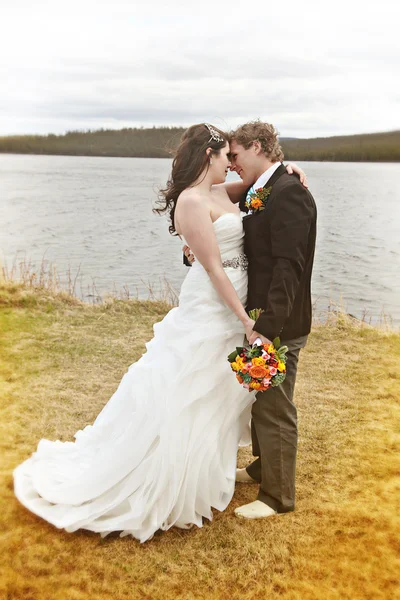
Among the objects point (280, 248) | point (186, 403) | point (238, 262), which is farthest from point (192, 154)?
point (186, 403)

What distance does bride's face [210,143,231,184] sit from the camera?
366cm

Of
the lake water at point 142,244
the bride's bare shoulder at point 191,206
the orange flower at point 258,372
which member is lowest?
the lake water at point 142,244

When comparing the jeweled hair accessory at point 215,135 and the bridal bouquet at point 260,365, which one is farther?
the jeweled hair accessory at point 215,135

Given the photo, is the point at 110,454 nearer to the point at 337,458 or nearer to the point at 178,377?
the point at 178,377

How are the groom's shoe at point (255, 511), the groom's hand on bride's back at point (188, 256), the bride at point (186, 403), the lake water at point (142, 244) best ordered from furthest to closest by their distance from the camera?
the lake water at point (142, 244) < the groom's hand on bride's back at point (188, 256) < the groom's shoe at point (255, 511) < the bride at point (186, 403)

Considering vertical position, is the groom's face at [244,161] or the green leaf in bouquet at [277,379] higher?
the groom's face at [244,161]

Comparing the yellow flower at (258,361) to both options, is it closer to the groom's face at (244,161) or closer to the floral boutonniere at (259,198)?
the floral boutonniere at (259,198)

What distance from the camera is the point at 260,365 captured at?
10.9ft

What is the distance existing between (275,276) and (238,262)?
36 cm

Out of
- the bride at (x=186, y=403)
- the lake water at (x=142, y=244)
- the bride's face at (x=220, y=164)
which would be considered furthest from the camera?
the lake water at (x=142, y=244)

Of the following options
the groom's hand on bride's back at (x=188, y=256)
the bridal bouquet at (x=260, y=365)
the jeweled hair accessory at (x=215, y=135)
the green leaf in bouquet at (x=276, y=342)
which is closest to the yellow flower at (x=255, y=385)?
the bridal bouquet at (x=260, y=365)

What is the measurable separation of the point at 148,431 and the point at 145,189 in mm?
44771

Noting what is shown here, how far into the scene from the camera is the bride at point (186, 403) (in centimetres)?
355

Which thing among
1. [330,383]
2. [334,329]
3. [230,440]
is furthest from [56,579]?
[334,329]
